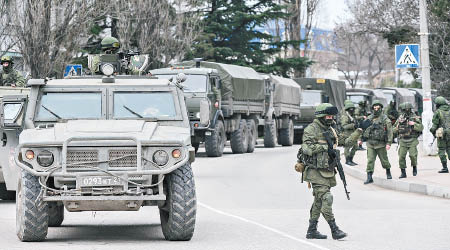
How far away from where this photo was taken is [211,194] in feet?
61.3

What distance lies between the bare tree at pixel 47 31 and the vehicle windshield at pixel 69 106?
2215cm

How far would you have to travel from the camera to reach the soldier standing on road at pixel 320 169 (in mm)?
11766

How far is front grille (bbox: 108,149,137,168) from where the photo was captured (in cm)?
1102

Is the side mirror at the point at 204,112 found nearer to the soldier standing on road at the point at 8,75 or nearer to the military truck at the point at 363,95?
the soldier standing on road at the point at 8,75

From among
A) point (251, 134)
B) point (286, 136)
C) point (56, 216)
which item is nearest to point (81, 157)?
point (56, 216)

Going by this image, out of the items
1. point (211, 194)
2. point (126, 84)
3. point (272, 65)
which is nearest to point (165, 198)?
point (126, 84)

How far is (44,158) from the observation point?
10.9 metres

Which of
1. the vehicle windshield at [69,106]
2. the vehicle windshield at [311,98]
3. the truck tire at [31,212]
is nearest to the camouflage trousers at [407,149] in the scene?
the vehicle windshield at [69,106]

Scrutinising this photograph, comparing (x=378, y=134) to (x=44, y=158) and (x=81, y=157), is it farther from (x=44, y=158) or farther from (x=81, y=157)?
(x=44, y=158)

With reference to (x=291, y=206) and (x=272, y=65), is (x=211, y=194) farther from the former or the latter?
(x=272, y=65)

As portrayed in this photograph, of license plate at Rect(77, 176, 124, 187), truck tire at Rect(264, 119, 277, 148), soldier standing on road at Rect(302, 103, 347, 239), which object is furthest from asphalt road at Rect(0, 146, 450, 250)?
truck tire at Rect(264, 119, 277, 148)

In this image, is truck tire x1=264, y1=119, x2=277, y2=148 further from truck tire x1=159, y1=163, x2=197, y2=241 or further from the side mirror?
truck tire x1=159, y1=163, x2=197, y2=241

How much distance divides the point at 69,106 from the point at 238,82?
22123mm

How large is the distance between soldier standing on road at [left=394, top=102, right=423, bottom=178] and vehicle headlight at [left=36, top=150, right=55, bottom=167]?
11585 millimetres
